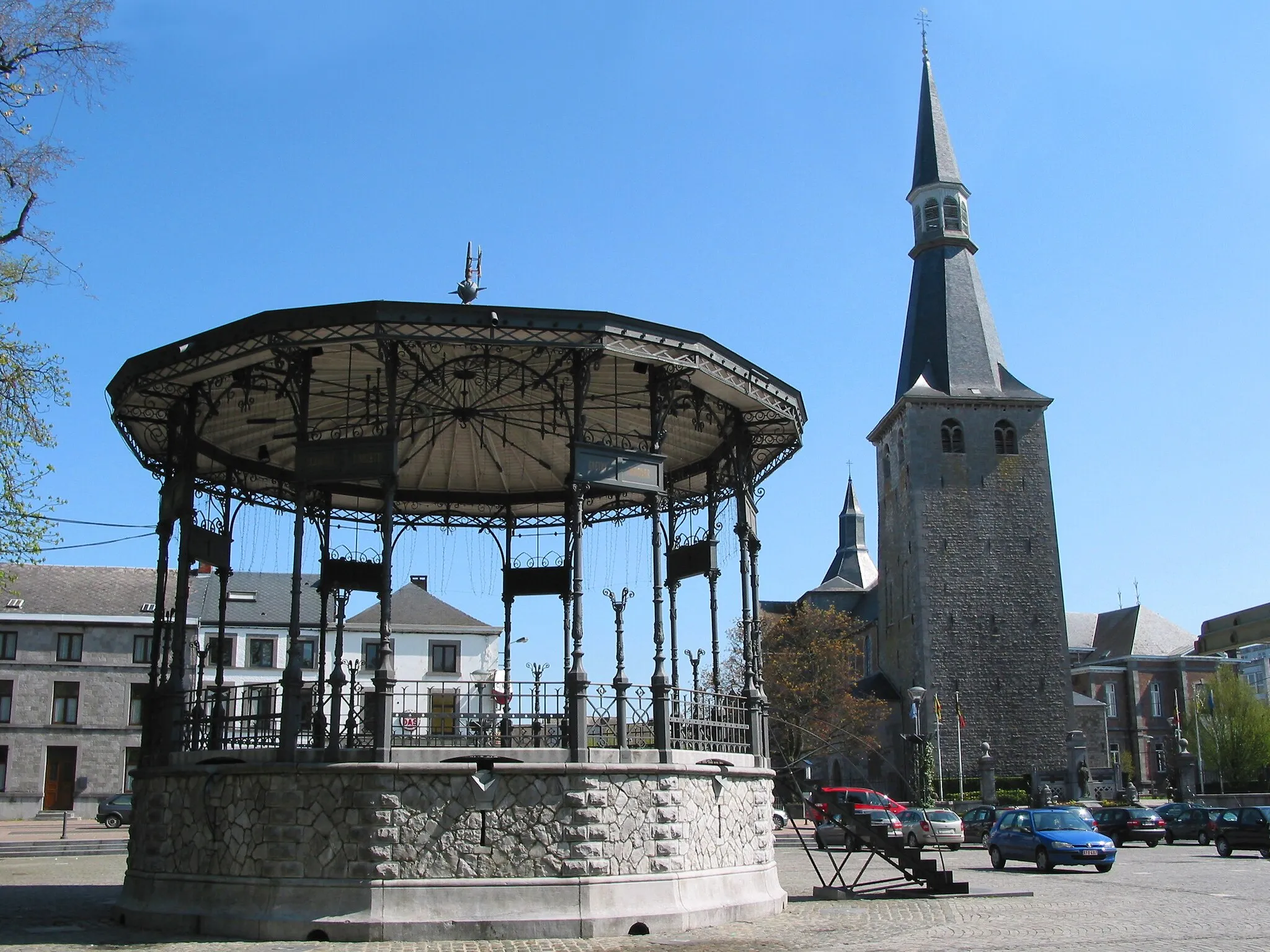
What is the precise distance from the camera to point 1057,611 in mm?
67812

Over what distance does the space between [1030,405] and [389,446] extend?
62523 mm

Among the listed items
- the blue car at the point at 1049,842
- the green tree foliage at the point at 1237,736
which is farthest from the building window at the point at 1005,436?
the blue car at the point at 1049,842

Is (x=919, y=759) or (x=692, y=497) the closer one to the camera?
(x=692, y=497)

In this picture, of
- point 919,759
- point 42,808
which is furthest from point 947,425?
point 42,808

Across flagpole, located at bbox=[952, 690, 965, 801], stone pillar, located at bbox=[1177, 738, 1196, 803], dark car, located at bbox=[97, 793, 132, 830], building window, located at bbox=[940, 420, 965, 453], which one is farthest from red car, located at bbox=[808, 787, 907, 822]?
building window, located at bbox=[940, 420, 965, 453]

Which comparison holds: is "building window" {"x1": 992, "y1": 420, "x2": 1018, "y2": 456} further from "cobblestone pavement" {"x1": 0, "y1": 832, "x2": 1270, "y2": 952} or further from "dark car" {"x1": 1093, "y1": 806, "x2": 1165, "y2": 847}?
"cobblestone pavement" {"x1": 0, "y1": 832, "x2": 1270, "y2": 952}

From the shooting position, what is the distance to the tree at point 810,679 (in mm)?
59531

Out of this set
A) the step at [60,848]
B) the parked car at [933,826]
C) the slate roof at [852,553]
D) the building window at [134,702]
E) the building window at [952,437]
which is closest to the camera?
the step at [60,848]

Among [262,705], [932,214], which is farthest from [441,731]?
[932,214]

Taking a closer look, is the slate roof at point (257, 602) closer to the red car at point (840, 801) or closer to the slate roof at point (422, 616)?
the slate roof at point (422, 616)

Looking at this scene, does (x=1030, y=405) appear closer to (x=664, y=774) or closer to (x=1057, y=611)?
(x=1057, y=611)

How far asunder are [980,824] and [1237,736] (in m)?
47.7

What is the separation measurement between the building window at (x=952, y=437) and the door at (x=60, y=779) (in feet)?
161

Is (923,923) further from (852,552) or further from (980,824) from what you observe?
(852,552)
